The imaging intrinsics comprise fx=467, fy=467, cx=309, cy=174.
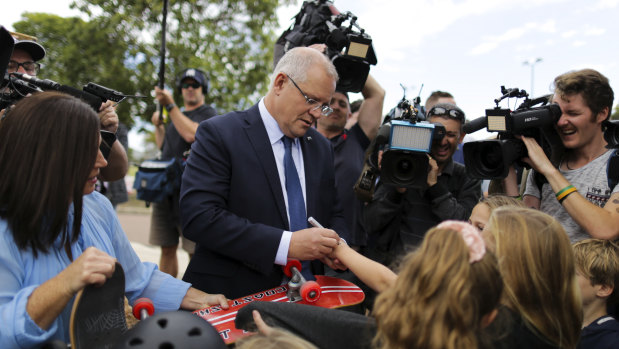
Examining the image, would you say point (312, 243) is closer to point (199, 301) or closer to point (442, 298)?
point (199, 301)

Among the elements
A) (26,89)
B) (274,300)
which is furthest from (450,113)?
(26,89)

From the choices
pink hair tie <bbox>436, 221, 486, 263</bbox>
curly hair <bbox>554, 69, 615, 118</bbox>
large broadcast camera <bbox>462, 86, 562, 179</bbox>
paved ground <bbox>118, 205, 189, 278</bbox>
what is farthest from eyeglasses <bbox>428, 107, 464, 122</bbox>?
paved ground <bbox>118, 205, 189, 278</bbox>

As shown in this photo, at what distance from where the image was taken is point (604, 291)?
2160 millimetres

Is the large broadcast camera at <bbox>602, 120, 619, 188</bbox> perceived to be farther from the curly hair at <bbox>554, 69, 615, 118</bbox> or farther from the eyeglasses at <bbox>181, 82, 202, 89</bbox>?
the eyeglasses at <bbox>181, 82, 202, 89</bbox>

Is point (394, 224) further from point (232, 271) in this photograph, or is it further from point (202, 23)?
point (202, 23)

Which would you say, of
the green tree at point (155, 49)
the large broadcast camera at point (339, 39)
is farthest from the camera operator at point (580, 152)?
the green tree at point (155, 49)

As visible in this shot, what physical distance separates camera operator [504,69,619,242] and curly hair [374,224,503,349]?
121 centimetres

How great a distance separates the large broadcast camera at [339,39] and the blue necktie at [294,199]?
2.49ft

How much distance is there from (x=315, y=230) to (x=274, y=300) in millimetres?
332

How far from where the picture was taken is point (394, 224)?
2898 mm

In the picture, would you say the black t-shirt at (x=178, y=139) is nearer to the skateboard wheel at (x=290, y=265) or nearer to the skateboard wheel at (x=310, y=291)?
the skateboard wheel at (x=290, y=265)

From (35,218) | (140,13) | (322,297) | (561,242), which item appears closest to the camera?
(35,218)

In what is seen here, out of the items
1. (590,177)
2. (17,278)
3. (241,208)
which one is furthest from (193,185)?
(590,177)

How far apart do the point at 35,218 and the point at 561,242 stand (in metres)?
1.64
